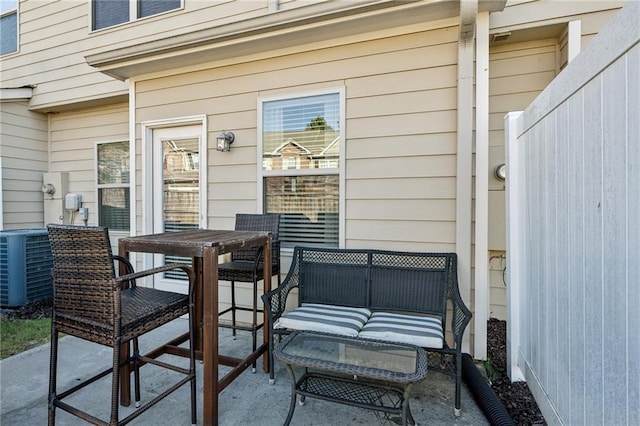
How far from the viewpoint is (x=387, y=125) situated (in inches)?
112

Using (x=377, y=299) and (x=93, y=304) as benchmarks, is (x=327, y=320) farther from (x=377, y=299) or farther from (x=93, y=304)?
(x=93, y=304)

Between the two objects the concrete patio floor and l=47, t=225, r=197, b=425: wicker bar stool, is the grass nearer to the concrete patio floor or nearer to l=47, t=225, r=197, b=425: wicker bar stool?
the concrete patio floor

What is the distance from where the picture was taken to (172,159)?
3814 mm

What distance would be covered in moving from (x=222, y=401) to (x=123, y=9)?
507cm

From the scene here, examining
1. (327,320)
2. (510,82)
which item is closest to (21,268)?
(327,320)

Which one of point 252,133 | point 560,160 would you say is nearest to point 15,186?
point 252,133

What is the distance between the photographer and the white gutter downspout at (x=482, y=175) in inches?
102

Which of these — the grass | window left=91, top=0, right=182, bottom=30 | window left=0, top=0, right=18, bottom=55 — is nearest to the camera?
the grass

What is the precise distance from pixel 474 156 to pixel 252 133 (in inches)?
81.8

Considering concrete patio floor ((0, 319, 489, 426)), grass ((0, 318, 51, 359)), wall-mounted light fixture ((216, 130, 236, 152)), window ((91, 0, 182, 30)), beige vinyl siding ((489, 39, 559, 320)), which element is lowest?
concrete patio floor ((0, 319, 489, 426))

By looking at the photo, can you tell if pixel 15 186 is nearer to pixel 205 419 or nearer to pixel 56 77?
pixel 56 77

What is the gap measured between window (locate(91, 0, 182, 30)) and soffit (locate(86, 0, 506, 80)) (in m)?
1.19

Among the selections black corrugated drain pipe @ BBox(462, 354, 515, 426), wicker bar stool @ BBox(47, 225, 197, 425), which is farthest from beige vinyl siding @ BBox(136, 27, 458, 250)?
wicker bar stool @ BBox(47, 225, 197, 425)

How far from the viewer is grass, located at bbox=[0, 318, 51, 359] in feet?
9.34
